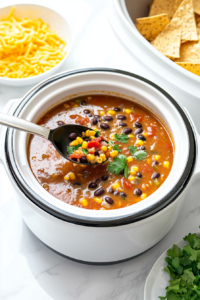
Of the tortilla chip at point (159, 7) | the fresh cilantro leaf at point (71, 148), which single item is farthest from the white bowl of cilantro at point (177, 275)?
the tortilla chip at point (159, 7)

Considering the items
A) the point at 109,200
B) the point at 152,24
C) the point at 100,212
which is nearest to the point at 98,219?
the point at 100,212

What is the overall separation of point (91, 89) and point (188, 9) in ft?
4.68

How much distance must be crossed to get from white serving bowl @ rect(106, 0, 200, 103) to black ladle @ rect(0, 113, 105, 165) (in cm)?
71

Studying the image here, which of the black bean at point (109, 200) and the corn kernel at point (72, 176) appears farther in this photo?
the corn kernel at point (72, 176)

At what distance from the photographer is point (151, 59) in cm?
252

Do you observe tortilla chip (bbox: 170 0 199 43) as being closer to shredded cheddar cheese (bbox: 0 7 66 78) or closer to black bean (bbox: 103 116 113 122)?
shredded cheddar cheese (bbox: 0 7 66 78)

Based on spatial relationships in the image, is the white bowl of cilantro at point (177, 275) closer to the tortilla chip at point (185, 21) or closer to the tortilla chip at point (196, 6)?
the tortilla chip at point (185, 21)

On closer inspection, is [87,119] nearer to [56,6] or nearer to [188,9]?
[188,9]

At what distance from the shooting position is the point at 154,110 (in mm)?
2344

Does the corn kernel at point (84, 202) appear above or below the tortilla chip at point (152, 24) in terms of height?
below

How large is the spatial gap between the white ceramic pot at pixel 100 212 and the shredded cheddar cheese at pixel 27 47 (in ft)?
2.69

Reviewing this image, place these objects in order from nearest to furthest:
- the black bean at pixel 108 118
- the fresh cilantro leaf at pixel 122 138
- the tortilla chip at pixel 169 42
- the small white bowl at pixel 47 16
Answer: the fresh cilantro leaf at pixel 122 138 < the black bean at pixel 108 118 < the tortilla chip at pixel 169 42 < the small white bowl at pixel 47 16

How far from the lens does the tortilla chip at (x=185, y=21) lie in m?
3.09

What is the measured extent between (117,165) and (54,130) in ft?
1.47
